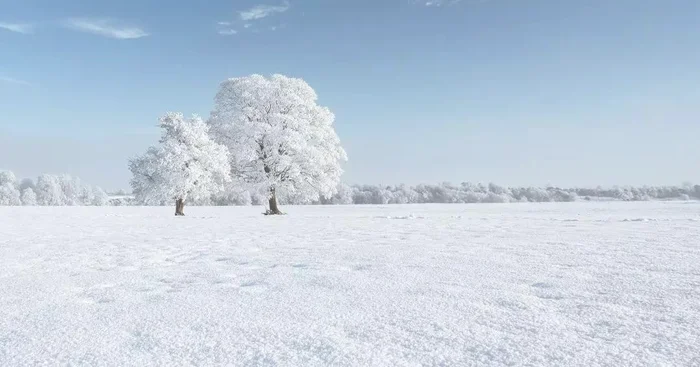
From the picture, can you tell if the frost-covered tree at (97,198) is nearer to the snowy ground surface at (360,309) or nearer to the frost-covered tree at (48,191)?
the frost-covered tree at (48,191)

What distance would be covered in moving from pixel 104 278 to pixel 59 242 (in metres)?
5.50

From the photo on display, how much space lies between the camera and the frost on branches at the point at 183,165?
2698cm

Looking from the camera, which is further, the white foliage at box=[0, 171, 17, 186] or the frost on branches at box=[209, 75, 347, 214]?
the white foliage at box=[0, 171, 17, 186]

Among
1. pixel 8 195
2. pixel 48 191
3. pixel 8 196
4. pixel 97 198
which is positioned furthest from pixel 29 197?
pixel 97 198

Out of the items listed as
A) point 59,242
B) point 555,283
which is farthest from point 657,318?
point 59,242

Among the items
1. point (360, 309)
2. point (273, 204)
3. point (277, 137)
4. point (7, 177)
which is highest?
point (7, 177)

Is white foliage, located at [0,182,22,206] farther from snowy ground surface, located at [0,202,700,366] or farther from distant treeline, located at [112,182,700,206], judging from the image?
snowy ground surface, located at [0,202,700,366]

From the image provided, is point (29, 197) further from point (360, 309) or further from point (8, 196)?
point (360, 309)

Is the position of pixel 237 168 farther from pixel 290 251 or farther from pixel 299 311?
pixel 299 311

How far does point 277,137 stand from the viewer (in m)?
26.5

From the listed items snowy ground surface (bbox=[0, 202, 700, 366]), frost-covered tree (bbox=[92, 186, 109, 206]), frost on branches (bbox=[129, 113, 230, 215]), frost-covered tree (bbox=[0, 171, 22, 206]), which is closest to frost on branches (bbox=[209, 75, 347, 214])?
frost on branches (bbox=[129, 113, 230, 215])

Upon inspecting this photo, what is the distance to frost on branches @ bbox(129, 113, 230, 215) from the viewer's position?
27.0m

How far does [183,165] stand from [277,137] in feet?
21.2

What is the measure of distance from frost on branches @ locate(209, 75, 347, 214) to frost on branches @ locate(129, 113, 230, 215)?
1.28 m
